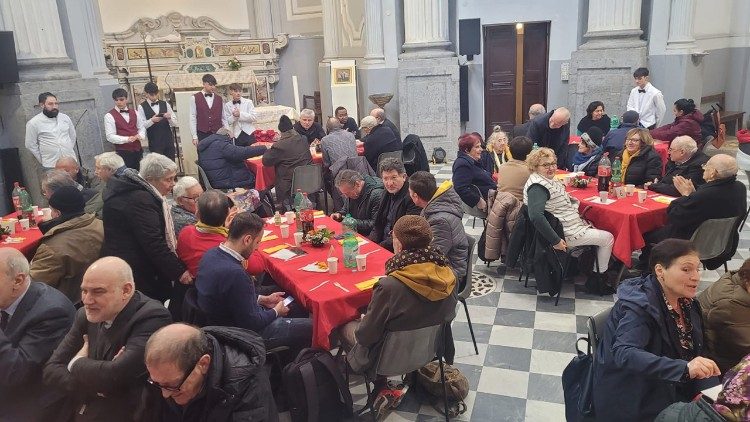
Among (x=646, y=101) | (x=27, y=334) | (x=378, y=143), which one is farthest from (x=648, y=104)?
(x=27, y=334)

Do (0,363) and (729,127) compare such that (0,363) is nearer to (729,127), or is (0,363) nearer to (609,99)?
(609,99)

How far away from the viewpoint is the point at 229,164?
6711 mm

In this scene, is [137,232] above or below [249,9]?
below

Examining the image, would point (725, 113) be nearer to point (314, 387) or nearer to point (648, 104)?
point (648, 104)

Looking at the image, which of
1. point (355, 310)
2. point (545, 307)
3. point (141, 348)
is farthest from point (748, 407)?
point (545, 307)

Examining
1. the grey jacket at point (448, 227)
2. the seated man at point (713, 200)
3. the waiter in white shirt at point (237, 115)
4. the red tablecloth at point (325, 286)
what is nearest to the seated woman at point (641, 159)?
the seated man at point (713, 200)

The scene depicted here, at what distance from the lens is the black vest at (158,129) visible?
820cm

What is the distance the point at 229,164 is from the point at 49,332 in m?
4.24

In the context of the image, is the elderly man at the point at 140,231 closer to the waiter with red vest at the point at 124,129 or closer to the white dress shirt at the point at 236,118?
the waiter with red vest at the point at 124,129

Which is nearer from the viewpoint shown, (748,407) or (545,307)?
(748,407)

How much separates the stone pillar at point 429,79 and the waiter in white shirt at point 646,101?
3086mm

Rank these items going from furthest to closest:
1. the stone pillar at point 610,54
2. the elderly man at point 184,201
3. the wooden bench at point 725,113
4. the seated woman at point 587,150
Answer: the wooden bench at point 725,113 → the stone pillar at point 610,54 → the seated woman at point 587,150 → the elderly man at point 184,201

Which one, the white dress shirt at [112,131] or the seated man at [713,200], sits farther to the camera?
the white dress shirt at [112,131]

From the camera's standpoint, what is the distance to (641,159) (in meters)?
5.29
